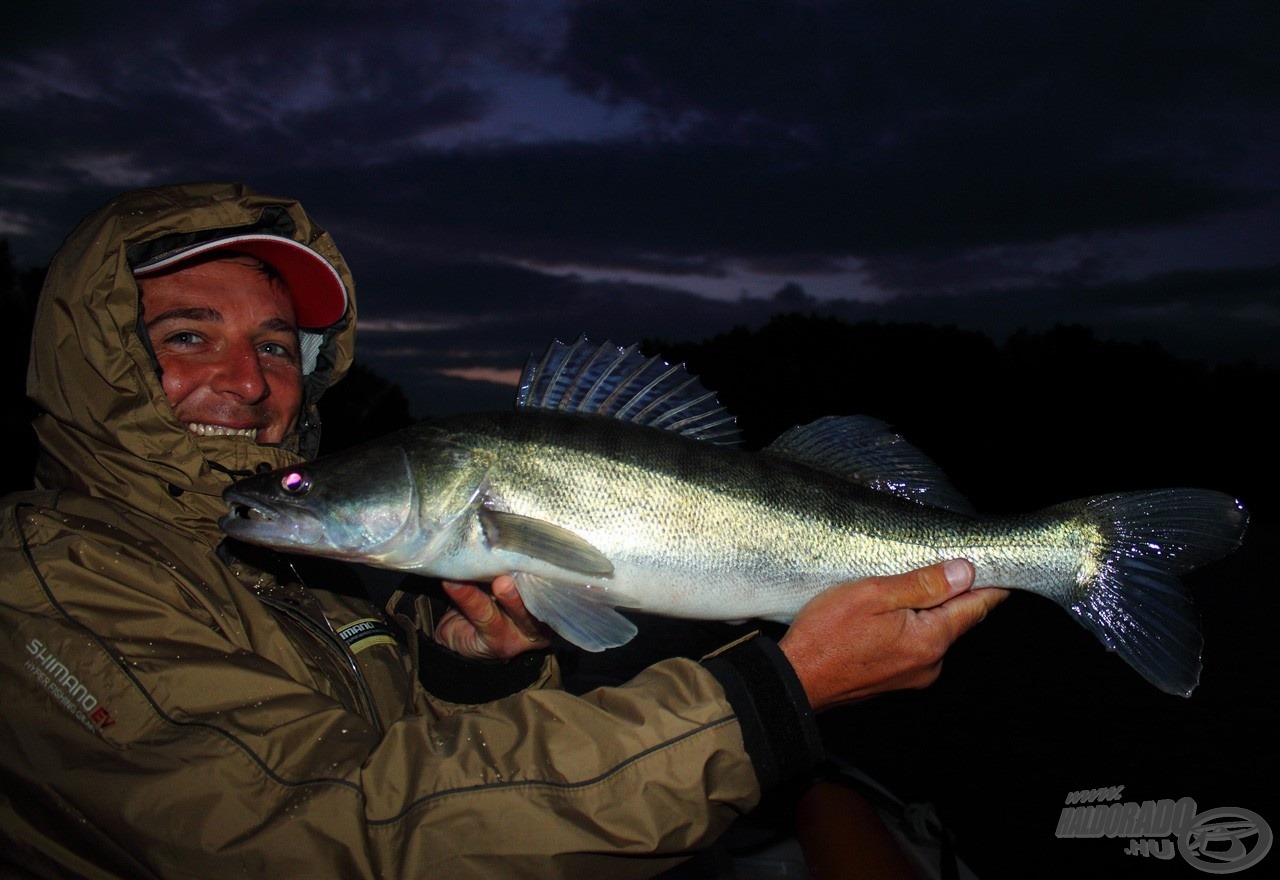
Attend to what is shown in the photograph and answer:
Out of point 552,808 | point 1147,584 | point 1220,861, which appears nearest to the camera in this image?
point 552,808

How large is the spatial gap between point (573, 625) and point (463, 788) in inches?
35.0

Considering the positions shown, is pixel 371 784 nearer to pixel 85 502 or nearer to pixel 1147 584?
pixel 85 502

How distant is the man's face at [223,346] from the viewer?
2.74 m

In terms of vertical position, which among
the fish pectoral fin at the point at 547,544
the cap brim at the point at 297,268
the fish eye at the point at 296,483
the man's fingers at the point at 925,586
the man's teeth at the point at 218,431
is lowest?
the man's fingers at the point at 925,586

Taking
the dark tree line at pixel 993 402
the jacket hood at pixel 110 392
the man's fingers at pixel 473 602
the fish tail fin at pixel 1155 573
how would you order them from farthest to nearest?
1. the dark tree line at pixel 993 402
2. the man's fingers at pixel 473 602
3. the fish tail fin at pixel 1155 573
4. the jacket hood at pixel 110 392

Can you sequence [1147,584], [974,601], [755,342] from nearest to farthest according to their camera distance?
1. [974,601]
2. [1147,584]
3. [755,342]

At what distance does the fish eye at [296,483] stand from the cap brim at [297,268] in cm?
81

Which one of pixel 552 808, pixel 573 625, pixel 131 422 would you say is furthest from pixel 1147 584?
pixel 131 422

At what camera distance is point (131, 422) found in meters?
2.32

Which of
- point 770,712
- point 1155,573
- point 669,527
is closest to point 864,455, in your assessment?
point 669,527

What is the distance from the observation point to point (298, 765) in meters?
1.74
